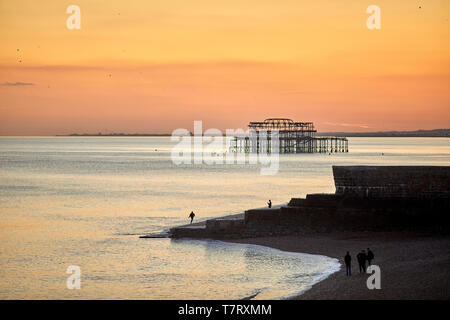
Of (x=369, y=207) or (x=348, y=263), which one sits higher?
(x=369, y=207)

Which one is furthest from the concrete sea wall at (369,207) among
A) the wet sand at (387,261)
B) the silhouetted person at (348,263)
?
the silhouetted person at (348,263)

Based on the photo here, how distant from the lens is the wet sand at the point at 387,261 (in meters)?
18.3

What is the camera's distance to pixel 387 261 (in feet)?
75.2

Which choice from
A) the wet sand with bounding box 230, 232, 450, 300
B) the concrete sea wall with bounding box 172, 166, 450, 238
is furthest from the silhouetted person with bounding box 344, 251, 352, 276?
the concrete sea wall with bounding box 172, 166, 450, 238

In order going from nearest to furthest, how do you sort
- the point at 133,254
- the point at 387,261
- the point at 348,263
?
the point at 348,263 → the point at 387,261 → the point at 133,254

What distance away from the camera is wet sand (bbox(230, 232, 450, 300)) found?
59.9ft

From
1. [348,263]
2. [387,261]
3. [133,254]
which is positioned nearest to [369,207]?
[387,261]

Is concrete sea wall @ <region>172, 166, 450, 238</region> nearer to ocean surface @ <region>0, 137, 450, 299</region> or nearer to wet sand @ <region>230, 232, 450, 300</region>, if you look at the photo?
wet sand @ <region>230, 232, 450, 300</region>

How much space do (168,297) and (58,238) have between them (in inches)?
585

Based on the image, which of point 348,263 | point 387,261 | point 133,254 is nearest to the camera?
point 348,263

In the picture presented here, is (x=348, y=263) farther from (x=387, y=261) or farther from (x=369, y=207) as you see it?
(x=369, y=207)

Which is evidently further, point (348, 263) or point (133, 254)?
point (133, 254)
